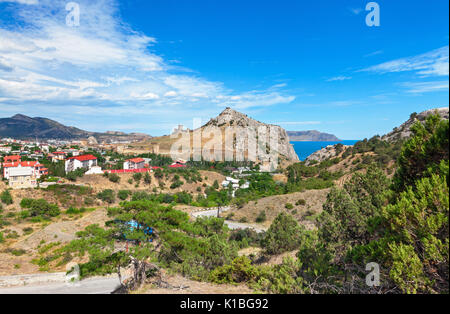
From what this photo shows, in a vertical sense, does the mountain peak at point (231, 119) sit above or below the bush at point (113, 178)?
above

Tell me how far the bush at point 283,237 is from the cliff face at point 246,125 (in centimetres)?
10722

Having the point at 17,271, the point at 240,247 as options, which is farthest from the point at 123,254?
the point at 17,271

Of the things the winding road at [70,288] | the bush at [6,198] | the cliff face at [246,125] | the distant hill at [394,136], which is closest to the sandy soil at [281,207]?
the winding road at [70,288]

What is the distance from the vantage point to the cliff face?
130100 millimetres

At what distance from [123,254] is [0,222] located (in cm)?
3026

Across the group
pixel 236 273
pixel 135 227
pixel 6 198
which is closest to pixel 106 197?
pixel 6 198

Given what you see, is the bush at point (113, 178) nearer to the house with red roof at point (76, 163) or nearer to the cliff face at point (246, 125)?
the house with red roof at point (76, 163)

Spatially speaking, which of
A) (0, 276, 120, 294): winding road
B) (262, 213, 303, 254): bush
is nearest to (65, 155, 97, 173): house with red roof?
(0, 276, 120, 294): winding road

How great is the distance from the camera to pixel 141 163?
236 feet

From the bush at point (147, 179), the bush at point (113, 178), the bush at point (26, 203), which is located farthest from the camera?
Answer: the bush at point (147, 179)

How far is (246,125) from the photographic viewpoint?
132 metres

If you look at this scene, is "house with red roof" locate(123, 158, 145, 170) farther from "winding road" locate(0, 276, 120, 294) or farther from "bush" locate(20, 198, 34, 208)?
"winding road" locate(0, 276, 120, 294)

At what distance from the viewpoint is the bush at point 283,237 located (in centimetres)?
1820

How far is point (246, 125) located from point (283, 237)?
382 feet
